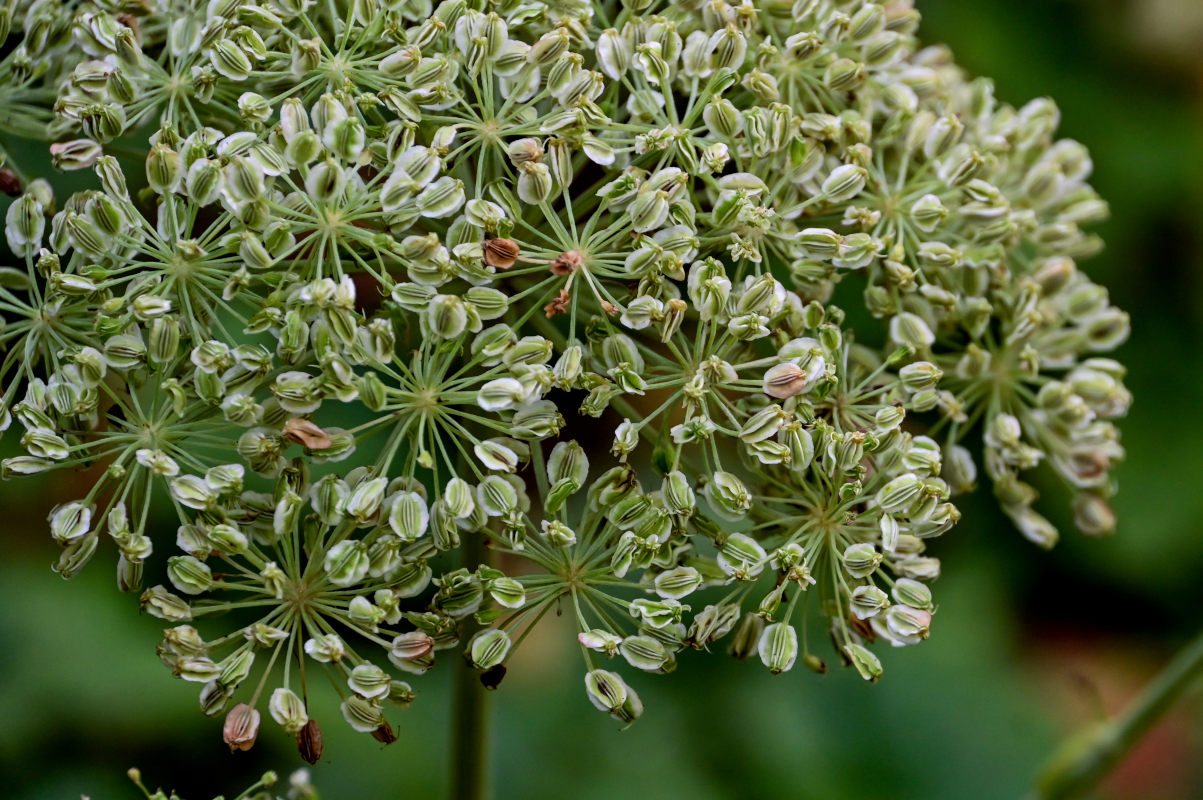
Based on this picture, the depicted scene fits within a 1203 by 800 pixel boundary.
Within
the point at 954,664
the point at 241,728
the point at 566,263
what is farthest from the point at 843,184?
the point at 954,664

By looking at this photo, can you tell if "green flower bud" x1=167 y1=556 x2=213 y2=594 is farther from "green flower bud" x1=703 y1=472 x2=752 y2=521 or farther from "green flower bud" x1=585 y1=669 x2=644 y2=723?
"green flower bud" x1=703 y1=472 x2=752 y2=521

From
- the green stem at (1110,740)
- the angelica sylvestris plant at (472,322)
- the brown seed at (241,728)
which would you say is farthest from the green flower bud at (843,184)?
the green stem at (1110,740)

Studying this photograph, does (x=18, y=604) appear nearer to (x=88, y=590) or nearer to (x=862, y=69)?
(x=88, y=590)

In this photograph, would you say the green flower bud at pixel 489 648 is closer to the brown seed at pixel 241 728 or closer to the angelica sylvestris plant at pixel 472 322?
the angelica sylvestris plant at pixel 472 322

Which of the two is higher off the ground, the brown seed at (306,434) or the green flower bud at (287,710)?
the brown seed at (306,434)

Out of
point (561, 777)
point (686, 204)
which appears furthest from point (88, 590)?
point (686, 204)

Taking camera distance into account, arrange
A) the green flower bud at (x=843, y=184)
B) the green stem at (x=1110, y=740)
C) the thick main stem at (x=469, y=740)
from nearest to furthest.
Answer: the green flower bud at (x=843, y=184), the thick main stem at (x=469, y=740), the green stem at (x=1110, y=740)
